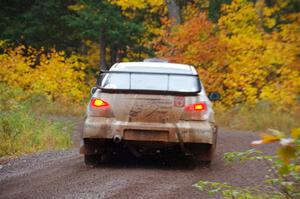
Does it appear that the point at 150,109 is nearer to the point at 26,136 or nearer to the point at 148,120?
the point at 148,120

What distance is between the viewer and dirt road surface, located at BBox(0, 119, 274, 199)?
7.73 metres

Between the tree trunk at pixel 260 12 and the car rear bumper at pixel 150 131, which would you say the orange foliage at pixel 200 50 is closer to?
the tree trunk at pixel 260 12

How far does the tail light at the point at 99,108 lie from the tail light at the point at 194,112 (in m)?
1.05

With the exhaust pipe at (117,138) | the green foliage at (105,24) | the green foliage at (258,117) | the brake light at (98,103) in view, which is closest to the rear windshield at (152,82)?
the brake light at (98,103)

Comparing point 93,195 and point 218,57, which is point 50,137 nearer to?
point 93,195

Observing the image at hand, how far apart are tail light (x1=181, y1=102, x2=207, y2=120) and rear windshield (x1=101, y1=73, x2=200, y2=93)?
442 mm

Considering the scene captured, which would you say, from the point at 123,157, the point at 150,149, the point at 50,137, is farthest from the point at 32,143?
the point at 150,149

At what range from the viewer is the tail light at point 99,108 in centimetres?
956

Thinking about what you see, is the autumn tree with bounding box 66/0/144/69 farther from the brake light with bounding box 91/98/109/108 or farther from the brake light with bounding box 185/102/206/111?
the brake light with bounding box 185/102/206/111

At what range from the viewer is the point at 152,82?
33.2 ft

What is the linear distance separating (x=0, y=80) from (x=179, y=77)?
19.3 m

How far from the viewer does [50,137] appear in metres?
13.2

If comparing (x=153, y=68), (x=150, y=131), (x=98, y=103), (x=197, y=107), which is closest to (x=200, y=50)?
(x=153, y=68)

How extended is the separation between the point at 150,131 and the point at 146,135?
78mm
